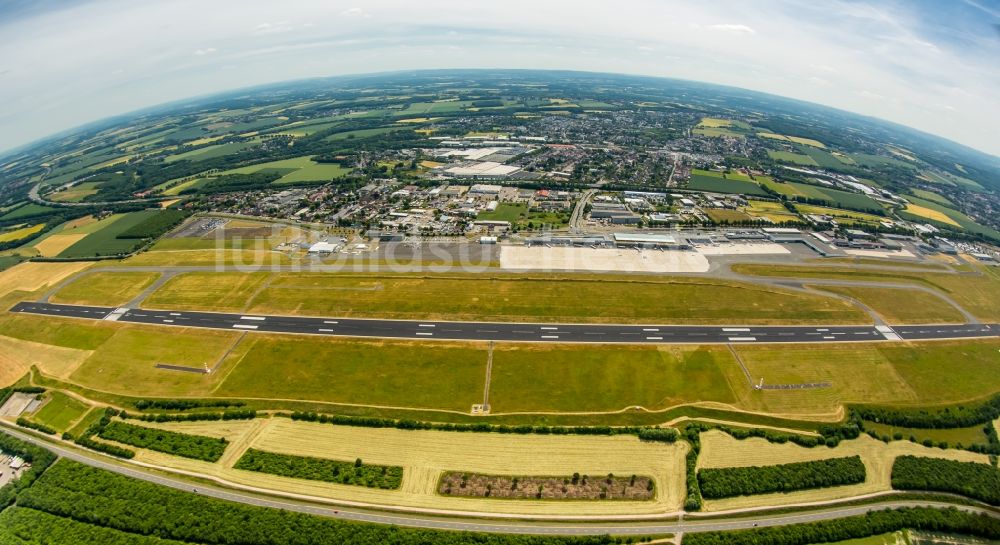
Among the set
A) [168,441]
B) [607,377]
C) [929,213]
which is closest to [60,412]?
[168,441]

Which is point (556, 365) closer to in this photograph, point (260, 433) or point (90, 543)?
point (260, 433)

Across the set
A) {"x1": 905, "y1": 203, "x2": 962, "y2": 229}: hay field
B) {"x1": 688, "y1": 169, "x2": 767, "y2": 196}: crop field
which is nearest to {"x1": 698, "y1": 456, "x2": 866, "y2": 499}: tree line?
{"x1": 688, "y1": 169, "x2": 767, "y2": 196}: crop field

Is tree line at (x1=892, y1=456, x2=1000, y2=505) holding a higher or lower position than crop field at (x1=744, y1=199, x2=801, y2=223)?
lower

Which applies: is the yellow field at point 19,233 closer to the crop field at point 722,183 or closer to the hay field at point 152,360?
the hay field at point 152,360

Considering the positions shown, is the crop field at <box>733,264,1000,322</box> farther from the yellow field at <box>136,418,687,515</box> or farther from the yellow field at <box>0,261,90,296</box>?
the yellow field at <box>0,261,90,296</box>

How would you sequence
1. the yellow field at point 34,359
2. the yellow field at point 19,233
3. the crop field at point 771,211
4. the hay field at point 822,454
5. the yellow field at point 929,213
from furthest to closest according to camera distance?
1. the yellow field at point 929,213
2. the crop field at point 771,211
3. the yellow field at point 19,233
4. the yellow field at point 34,359
5. the hay field at point 822,454

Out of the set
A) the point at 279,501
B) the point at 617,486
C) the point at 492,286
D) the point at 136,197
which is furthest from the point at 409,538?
the point at 136,197

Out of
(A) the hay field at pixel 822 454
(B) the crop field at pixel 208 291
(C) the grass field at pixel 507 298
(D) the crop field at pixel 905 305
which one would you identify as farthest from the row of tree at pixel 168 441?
(D) the crop field at pixel 905 305
